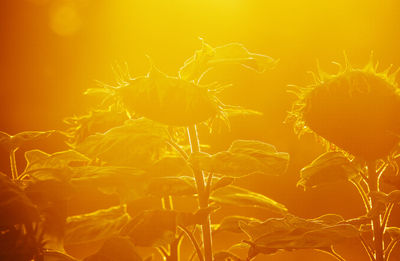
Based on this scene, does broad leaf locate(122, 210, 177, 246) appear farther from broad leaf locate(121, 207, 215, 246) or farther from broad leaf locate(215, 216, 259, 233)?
broad leaf locate(215, 216, 259, 233)

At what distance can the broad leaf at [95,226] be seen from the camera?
2.52 feet

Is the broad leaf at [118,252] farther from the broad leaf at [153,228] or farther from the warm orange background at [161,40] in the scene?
the warm orange background at [161,40]

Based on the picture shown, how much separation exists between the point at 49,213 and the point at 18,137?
18 cm

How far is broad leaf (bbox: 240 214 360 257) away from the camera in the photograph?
58 cm

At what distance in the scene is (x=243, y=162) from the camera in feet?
2.07

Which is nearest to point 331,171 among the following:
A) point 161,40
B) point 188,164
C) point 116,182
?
point 188,164

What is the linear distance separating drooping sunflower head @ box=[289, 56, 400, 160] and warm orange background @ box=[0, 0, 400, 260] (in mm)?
2016

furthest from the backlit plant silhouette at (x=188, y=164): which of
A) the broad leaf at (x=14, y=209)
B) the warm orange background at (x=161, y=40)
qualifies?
the warm orange background at (x=161, y=40)

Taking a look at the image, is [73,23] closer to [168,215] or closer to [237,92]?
[237,92]

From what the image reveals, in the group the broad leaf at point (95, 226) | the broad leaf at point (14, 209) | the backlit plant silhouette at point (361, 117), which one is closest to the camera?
the broad leaf at point (14, 209)

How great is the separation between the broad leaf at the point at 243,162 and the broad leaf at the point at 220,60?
12 cm

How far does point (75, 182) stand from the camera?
0.66m

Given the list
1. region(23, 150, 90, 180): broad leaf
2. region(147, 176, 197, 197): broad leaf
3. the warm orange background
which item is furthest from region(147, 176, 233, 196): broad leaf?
the warm orange background

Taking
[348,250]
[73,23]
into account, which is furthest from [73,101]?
[348,250]
